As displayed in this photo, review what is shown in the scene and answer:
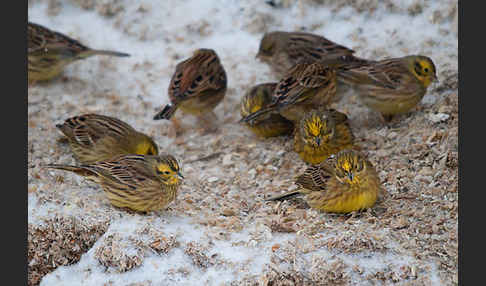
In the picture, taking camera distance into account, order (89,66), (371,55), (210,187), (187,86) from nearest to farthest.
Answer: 1. (210,187)
2. (187,86)
3. (371,55)
4. (89,66)

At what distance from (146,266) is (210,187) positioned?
1586mm

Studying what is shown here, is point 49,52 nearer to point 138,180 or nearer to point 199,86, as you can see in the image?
point 199,86

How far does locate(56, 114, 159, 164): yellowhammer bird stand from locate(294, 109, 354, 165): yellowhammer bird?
5.05 feet

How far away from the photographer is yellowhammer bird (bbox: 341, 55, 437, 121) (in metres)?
6.95

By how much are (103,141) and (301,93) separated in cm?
219

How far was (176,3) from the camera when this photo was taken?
9016 mm

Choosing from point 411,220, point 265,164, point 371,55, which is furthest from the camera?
point 371,55

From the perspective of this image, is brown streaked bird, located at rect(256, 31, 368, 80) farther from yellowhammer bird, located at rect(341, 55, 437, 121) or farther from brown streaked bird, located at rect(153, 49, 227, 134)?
brown streaked bird, located at rect(153, 49, 227, 134)

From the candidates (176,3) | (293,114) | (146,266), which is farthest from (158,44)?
(146,266)

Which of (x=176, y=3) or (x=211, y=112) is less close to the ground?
(x=176, y=3)

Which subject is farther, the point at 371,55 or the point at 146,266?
the point at 371,55

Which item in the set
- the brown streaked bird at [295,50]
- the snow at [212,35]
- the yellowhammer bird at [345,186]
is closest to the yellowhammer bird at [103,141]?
the snow at [212,35]

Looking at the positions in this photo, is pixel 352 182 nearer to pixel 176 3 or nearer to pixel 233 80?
pixel 233 80

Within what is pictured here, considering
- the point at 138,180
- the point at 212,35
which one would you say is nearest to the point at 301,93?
the point at 212,35
